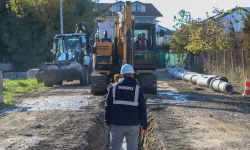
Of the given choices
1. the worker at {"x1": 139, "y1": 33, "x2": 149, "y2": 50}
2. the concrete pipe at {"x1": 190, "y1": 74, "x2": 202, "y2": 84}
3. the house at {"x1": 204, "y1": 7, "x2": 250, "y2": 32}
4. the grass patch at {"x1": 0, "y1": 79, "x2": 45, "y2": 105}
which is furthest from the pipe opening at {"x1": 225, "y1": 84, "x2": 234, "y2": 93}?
the grass patch at {"x1": 0, "y1": 79, "x2": 45, "y2": 105}

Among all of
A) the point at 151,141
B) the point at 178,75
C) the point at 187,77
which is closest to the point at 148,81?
the point at 151,141

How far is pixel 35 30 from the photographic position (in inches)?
1902

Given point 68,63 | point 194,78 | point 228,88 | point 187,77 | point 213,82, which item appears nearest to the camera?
point 228,88

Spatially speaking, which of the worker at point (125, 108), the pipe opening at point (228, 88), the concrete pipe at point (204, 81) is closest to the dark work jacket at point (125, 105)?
the worker at point (125, 108)

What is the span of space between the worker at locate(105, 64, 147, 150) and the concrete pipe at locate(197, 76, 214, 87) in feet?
57.6

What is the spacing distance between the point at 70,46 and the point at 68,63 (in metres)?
2.33

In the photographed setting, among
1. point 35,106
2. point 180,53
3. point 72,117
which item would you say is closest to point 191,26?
point 180,53

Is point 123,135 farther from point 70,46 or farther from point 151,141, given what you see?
point 70,46

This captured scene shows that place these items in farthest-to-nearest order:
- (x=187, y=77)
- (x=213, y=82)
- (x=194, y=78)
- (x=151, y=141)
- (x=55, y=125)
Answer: (x=187, y=77) < (x=194, y=78) < (x=213, y=82) < (x=55, y=125) < (x=151, y=141)

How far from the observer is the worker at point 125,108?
8688 millimetres

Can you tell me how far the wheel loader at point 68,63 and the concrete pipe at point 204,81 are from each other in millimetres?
6168

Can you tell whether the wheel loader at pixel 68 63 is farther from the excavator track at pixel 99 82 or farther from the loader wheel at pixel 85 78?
the excavator track at pixel 99 82

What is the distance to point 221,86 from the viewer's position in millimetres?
23281

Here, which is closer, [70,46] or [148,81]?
[148,81]
